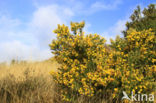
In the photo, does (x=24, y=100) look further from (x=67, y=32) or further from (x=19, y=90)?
(x=67, y=32)

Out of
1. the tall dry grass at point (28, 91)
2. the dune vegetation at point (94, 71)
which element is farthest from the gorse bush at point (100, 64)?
the tall dry grass at point (28, 91)

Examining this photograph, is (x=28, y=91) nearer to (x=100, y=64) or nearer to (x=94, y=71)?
(x=94, y=71)

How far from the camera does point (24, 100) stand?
4.93 meters

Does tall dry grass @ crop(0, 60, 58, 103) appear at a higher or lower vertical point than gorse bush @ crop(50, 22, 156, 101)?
lower

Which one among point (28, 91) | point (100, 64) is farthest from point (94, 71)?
point (28, 91)

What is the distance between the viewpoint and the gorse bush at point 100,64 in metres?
4.50

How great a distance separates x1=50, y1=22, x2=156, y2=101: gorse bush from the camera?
14.8 ft

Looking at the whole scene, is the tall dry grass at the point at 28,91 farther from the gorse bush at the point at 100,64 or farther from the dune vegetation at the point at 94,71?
the gorse bush at the point at 100,64

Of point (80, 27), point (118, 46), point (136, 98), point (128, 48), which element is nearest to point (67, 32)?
point (80, 27)

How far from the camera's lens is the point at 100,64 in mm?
4699

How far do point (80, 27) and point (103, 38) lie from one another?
2.67ft

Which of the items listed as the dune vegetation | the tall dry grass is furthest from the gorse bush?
the tall dry grass

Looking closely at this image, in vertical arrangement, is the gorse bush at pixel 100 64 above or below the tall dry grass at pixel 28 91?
above

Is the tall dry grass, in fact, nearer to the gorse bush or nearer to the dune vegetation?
the dune vegetation
